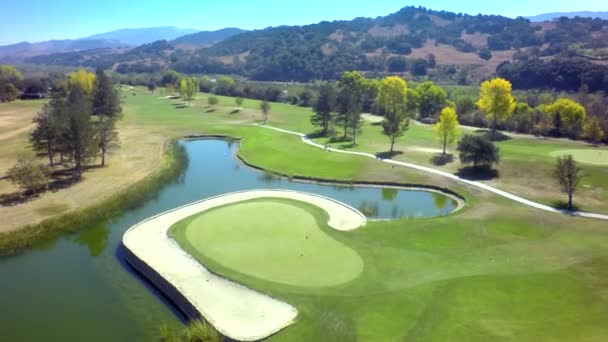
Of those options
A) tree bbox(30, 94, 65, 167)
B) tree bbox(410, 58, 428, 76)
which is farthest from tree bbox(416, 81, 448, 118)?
tree bbox(410, 58, 428, 76)

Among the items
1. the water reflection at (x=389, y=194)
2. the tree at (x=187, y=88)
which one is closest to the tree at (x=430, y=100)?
the water reflection at (x=389, y=194)

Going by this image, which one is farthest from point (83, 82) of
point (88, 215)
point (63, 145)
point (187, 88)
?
point (88, 215)

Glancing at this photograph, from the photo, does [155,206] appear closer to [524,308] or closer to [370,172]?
[370,172]

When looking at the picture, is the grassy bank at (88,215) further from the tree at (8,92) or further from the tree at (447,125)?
the tree at (8,92)

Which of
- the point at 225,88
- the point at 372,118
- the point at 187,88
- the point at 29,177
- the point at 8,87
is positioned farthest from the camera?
the point at 225,88

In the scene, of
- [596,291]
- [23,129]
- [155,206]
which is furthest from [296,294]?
[23,129]

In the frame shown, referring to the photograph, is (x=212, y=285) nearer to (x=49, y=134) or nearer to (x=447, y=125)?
(x=49, y=134)
